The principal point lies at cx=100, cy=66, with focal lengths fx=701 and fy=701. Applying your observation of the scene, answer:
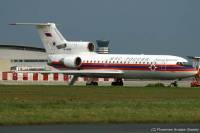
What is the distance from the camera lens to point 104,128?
883 inches

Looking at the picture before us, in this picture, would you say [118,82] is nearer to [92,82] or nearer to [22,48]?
[92,82]

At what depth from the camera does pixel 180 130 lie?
70.6ft

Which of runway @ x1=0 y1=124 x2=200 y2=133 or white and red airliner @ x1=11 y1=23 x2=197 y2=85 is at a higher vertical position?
white and red airliner @ x1=11 y1=23 x2=197 y2=85

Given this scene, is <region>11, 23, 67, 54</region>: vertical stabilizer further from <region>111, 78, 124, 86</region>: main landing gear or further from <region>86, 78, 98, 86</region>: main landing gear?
<region>111, 78, 124, 86</region>: main landing gear

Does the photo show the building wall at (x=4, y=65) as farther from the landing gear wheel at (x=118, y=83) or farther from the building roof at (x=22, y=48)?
the landing gear wheel at (x=118, y=83)

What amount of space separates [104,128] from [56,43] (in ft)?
177

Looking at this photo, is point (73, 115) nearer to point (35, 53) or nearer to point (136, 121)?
point (136, 121)

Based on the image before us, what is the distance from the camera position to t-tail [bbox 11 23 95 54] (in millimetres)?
75250

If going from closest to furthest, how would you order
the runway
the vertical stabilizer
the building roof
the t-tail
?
the runway, the t-tail, the vertical stabilizer, the building roof

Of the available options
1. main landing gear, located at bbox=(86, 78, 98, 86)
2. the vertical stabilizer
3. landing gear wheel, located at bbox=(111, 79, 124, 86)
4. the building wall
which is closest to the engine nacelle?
main landing gear, located at bbox=(86, 78, 98, 86)

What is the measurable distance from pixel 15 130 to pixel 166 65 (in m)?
49.5

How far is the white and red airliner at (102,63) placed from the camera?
70.5m

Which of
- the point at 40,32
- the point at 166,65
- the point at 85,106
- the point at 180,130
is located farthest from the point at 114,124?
the point at 40,32

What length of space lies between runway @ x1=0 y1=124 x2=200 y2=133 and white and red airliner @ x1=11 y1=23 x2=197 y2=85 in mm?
46978
